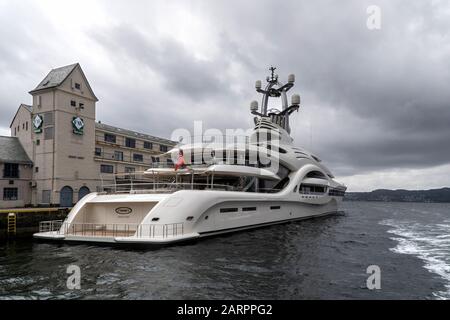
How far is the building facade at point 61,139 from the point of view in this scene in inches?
1400

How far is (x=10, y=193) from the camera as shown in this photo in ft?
111

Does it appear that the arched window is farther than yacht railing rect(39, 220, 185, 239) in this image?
Yes

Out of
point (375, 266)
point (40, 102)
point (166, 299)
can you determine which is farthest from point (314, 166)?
point (40, 102)

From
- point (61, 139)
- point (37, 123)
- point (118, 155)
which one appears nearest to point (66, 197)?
point (61, 139)

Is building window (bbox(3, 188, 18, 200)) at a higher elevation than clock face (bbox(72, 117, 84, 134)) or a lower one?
lower

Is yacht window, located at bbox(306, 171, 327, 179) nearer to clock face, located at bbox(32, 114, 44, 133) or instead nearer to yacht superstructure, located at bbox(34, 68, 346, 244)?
yacht superstructure, located at bbox(34, 68, 346, 244)

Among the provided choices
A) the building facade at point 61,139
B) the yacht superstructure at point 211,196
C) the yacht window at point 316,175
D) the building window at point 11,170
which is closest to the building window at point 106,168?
the building facade at point 61,139

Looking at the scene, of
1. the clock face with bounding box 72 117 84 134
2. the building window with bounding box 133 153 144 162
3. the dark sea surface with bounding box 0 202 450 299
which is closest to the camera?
the dark sea surface with bounding box 0 202 450 299

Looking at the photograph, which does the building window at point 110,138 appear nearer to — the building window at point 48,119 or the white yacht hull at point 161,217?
the building window at point 48,119

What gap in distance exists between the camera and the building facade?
117ft

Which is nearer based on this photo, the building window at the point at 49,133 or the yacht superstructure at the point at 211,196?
the yacht superstructure at the point at 211,196

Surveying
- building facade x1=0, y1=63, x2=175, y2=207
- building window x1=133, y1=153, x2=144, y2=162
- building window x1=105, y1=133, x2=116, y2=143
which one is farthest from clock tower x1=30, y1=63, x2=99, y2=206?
building window x1=133, y1=153, x2=144, y2=162

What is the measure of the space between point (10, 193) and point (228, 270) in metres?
33.0

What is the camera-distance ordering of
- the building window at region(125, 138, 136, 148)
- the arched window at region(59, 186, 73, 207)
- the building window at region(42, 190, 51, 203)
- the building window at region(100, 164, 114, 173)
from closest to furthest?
1. the building window at region(42, 190, 51, 203)
2. the arched window at region(59, 186, 73, 207)
3. the building window at region(100, 164, 114, 173)
4. the building window at region(125, 138, 136, 148)
